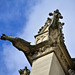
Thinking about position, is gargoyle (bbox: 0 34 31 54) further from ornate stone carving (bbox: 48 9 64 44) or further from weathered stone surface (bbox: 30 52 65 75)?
ornate stone carving (bbox: 48 9 64 44)

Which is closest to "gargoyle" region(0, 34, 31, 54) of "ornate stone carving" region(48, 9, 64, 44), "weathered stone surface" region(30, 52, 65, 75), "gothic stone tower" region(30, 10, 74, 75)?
"gothic stone tower" region(30, 10, 74, 75)

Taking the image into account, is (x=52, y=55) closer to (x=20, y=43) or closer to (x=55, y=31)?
(x=55, y=31)

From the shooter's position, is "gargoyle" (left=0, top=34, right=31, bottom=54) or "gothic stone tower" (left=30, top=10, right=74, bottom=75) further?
"gargoyle" (left=0, top=34, right=31, bottom=54)

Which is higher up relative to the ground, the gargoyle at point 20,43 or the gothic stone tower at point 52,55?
the gargoyle at point 20,43

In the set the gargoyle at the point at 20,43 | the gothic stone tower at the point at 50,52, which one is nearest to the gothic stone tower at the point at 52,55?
the gothic stone tower at the point at 50,52

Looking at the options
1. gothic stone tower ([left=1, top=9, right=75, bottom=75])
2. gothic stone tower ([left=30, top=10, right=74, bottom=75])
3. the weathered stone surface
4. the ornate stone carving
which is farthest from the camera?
the ornate stone carving

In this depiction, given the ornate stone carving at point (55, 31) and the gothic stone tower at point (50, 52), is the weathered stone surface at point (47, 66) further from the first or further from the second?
the ornate stone carving at point (55, 31)

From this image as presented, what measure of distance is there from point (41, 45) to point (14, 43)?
3.00ft

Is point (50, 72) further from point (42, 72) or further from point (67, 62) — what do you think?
point (67, 62)

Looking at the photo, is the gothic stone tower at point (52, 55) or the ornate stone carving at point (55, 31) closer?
the gothic stone tower at point (52, 55)

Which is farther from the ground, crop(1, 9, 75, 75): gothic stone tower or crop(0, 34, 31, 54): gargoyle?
crop(0, 34, 31, 54): gargoyle

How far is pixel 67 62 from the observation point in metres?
8.48

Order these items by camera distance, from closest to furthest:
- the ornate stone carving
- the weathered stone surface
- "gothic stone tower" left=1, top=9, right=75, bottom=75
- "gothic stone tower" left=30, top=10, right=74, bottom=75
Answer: the weathered stone surface
"gothic stone tower" left=30, top=10, right=74, bottom=75
"gothic stone tower" left=1, top=9, right=75, bottom=75
the ornate stone carving

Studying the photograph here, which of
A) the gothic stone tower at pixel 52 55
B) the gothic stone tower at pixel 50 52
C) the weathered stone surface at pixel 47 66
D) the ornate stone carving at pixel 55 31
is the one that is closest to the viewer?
the weathered stone surface at pixel 47 66
